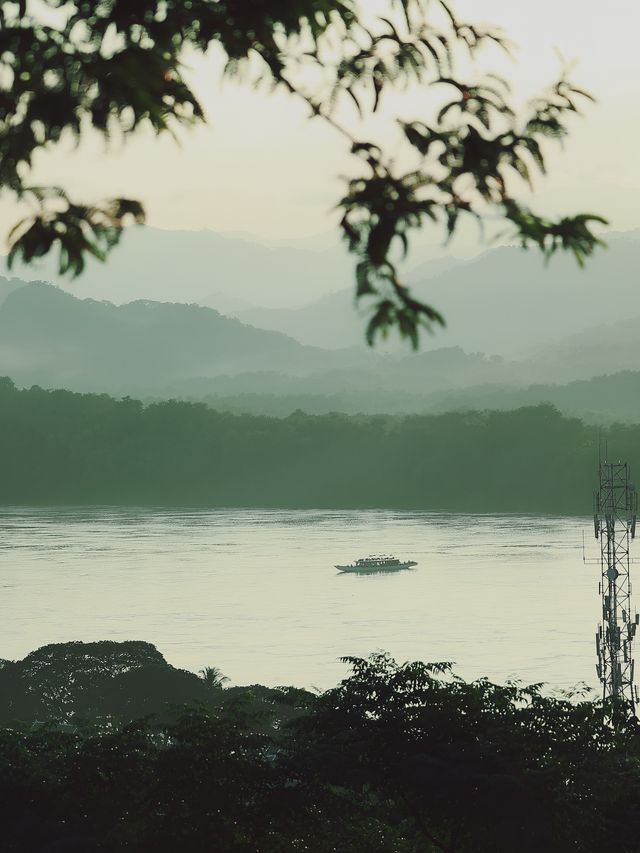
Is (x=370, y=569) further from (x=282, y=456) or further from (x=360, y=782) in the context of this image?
(x=282, y=456)

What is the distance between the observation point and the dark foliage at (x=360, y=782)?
1455 centimetres

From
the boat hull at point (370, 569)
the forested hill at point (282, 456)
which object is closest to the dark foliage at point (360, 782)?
the boat hull at point (370, 569)

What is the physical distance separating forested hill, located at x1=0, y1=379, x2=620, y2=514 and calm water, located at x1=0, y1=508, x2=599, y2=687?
2405 cm

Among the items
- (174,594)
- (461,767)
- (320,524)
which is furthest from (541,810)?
(320,524)

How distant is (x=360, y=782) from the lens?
15.1 meters

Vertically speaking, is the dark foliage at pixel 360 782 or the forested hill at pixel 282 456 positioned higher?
the forested hill at pixel 282 456

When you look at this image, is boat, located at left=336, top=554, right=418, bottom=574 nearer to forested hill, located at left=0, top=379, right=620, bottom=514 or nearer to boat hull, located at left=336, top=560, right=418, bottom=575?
boat hull, located at left=336, top=560, right=418, bottom=575

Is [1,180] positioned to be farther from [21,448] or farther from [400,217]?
[21,448]

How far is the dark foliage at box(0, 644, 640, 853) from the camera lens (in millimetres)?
14547

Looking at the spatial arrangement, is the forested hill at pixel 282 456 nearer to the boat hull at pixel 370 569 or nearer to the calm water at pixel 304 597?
the calm water at pixel 304 597

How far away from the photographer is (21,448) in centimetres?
12438

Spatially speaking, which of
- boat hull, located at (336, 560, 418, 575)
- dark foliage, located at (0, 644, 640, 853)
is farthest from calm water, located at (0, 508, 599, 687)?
dark foliage, located at (0, 644, 640, 853)

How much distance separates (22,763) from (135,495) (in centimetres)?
10794

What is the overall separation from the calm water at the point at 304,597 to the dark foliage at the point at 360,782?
24.0 m
